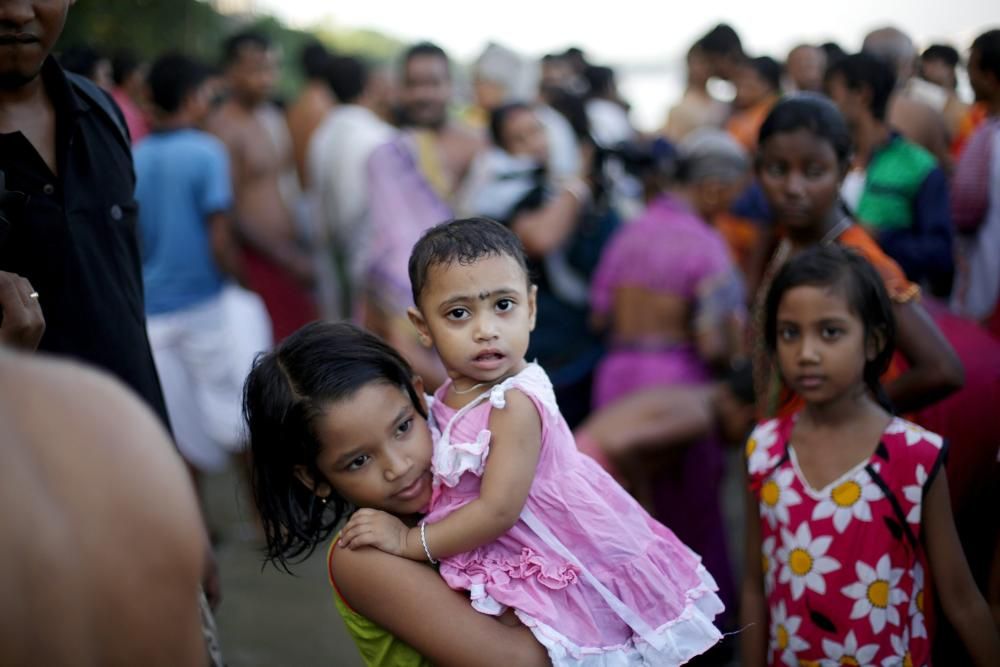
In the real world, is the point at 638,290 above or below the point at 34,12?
below

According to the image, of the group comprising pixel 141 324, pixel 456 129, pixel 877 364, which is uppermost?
pixel 456 129

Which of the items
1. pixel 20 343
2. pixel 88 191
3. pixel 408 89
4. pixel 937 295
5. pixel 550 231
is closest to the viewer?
pixel 20 343

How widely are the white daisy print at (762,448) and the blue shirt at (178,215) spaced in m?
3.55

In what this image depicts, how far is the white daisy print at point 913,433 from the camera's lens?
2.05m

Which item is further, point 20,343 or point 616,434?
point 616,434

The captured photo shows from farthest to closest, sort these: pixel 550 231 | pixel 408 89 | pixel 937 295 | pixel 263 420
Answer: pixel 408 89 → pixel 550 231 → pixel 937 295 → pixel 263 420

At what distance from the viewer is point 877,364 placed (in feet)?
7.36

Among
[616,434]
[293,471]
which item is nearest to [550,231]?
[616,434]

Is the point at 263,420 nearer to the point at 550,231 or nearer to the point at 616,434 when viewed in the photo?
the point at 616,434

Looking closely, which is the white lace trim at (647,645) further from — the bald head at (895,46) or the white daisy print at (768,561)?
the bald head at (895,46)

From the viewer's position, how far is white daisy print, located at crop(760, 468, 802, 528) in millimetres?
2154

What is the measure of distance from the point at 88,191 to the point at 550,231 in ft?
8.95

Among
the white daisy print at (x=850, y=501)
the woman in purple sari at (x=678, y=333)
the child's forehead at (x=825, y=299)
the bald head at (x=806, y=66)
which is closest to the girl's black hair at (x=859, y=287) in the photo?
the child's forehead at (x=825, y=299)

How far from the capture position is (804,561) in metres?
2.12
